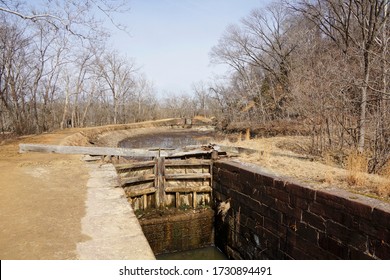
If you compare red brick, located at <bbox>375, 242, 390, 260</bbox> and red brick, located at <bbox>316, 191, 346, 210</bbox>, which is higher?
red brick, located at <bbox>316, 191, 346, 210</bbox>

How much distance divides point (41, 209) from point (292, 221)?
462 centimetres

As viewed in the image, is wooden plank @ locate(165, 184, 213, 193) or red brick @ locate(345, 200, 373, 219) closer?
red brick @ locate(345, 200, 373, 219)

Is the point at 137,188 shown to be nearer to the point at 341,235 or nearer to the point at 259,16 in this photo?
the point at 341,235

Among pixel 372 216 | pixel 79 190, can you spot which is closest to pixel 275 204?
pixel 372 216

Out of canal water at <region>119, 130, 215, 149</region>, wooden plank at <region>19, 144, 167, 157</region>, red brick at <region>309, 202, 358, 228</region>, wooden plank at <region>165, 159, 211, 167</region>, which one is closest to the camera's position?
red brick at <region>309, 202, 358, 228</region>

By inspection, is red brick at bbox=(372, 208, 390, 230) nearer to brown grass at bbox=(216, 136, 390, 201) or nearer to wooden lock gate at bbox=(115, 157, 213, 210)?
brown grass at bbox=(216, 136, 390, 201)

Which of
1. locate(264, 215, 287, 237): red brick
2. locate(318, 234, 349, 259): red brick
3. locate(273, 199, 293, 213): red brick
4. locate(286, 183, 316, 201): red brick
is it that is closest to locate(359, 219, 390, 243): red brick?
locate(318, 234, 349, 259): red brick

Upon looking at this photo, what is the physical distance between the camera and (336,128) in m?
11.2

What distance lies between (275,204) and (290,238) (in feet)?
2.43

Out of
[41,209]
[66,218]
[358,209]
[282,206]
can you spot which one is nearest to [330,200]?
[358,209]

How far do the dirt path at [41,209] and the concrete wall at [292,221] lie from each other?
12.7 feet

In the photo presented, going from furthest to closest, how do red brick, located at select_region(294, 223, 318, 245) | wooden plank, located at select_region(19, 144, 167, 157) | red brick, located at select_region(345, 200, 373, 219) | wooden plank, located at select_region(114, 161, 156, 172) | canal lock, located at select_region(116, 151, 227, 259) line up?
wooden plank, located at select_region(19, 144, 167, 157) < wooden plank, located at select_region(114, 161, 156, 172) < canal lock, located at select_region(116, 151, 227, 259) < red brick, located at select_region(294, 223, 318, 245) < red brick, located at select_region(345, 200, 373, 219)

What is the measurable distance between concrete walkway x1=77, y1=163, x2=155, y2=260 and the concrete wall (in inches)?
126

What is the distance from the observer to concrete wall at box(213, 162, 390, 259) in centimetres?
448
